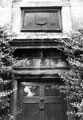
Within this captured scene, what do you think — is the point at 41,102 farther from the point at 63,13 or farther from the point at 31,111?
the point at 63,13

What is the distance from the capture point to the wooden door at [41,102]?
5406mm

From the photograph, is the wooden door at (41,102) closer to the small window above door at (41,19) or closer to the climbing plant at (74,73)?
the climbing plant at (74,73)

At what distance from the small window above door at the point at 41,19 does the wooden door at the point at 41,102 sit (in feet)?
5.47

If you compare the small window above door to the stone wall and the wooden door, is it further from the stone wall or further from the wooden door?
the wooden door

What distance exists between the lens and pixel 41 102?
5504 mm

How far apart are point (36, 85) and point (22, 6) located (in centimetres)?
253

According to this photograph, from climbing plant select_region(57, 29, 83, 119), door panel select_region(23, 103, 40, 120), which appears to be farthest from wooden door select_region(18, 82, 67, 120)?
climbing plant select_region(57, 29, 83, 119)

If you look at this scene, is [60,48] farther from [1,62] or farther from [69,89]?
[1,62]

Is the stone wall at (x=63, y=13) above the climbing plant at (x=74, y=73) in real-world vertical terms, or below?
above

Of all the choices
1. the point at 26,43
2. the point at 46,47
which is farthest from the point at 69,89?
the point at 26,43

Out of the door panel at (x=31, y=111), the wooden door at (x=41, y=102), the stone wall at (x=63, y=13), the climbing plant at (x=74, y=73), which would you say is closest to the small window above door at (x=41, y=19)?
the stone wall at (x=63, y=13)

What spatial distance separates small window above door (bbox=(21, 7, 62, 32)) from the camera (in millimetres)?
6254

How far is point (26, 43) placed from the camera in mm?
5605

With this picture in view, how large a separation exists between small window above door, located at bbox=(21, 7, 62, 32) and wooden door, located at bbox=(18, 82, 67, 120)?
1667 millimetres
